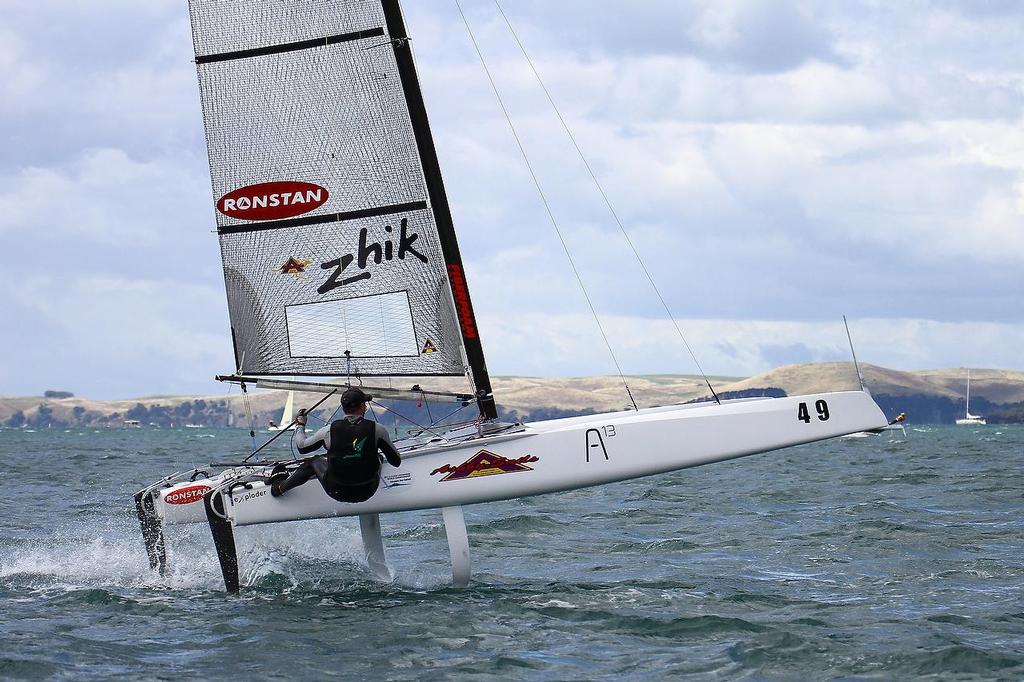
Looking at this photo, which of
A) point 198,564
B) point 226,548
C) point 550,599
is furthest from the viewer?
point 198,564

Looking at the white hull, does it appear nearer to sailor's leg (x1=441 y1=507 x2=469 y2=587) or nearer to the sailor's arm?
sailor's leg (x1=441 y1=507 x2=469 y2=587)

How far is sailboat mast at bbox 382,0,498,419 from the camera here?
29.9ft

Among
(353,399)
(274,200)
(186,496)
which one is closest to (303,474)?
(353,399)

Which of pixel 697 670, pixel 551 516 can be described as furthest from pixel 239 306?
pixel 551 516

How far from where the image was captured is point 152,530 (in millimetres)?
9383

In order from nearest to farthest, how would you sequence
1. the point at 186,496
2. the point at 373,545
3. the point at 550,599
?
the point at 550,599, the point at 186,496, the point at 373,545

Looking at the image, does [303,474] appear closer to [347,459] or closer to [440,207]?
[347,459]

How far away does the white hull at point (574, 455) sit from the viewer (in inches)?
350

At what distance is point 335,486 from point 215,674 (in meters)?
2.42

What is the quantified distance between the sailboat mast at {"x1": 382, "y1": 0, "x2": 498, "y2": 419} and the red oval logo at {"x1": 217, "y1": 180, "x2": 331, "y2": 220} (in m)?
0.86

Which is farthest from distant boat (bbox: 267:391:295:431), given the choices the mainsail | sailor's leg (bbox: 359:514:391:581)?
sailor's leg (bbox: 359:514:391:581)

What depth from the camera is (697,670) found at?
21.1 feet

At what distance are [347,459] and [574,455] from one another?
1692mm

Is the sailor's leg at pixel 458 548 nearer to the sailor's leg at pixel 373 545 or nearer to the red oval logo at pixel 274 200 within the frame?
the sailor's leg at pixel 373 545
